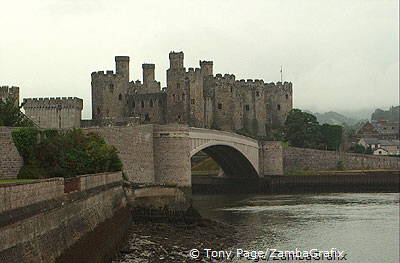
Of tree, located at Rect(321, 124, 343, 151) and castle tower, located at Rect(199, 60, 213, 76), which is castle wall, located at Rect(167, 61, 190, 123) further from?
tree, located at Rect(321, 124, 343, 151)

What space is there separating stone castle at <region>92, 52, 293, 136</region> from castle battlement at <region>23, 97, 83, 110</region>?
1610 centimetres

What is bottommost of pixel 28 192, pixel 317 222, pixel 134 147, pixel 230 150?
pixel 317 222

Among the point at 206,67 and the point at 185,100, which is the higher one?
the point at 206,67

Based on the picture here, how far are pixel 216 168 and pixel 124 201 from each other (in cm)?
4181

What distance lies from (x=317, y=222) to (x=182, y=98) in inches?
1626

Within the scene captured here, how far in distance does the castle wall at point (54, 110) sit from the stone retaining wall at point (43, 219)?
36.7 m

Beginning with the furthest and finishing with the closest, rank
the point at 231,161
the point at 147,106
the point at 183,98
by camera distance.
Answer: the point at 147,106 → the point at 183,98 → the point at 231,161

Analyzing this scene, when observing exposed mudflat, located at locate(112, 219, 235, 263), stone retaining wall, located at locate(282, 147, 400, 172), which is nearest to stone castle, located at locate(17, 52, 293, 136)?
stone retaining wall, located at locate(282, 147, 400, 172)

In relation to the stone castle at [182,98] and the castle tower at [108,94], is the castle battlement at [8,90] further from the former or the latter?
the castle tower at [108,94]

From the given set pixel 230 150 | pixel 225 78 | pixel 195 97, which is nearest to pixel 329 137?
pixel 225 78

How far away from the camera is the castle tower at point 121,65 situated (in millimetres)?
80125

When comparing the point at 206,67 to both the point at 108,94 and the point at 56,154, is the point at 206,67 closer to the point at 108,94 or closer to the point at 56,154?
the point at 108,94

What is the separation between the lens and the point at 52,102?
190 feet

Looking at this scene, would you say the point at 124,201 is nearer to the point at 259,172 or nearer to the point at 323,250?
the point at 323,250
